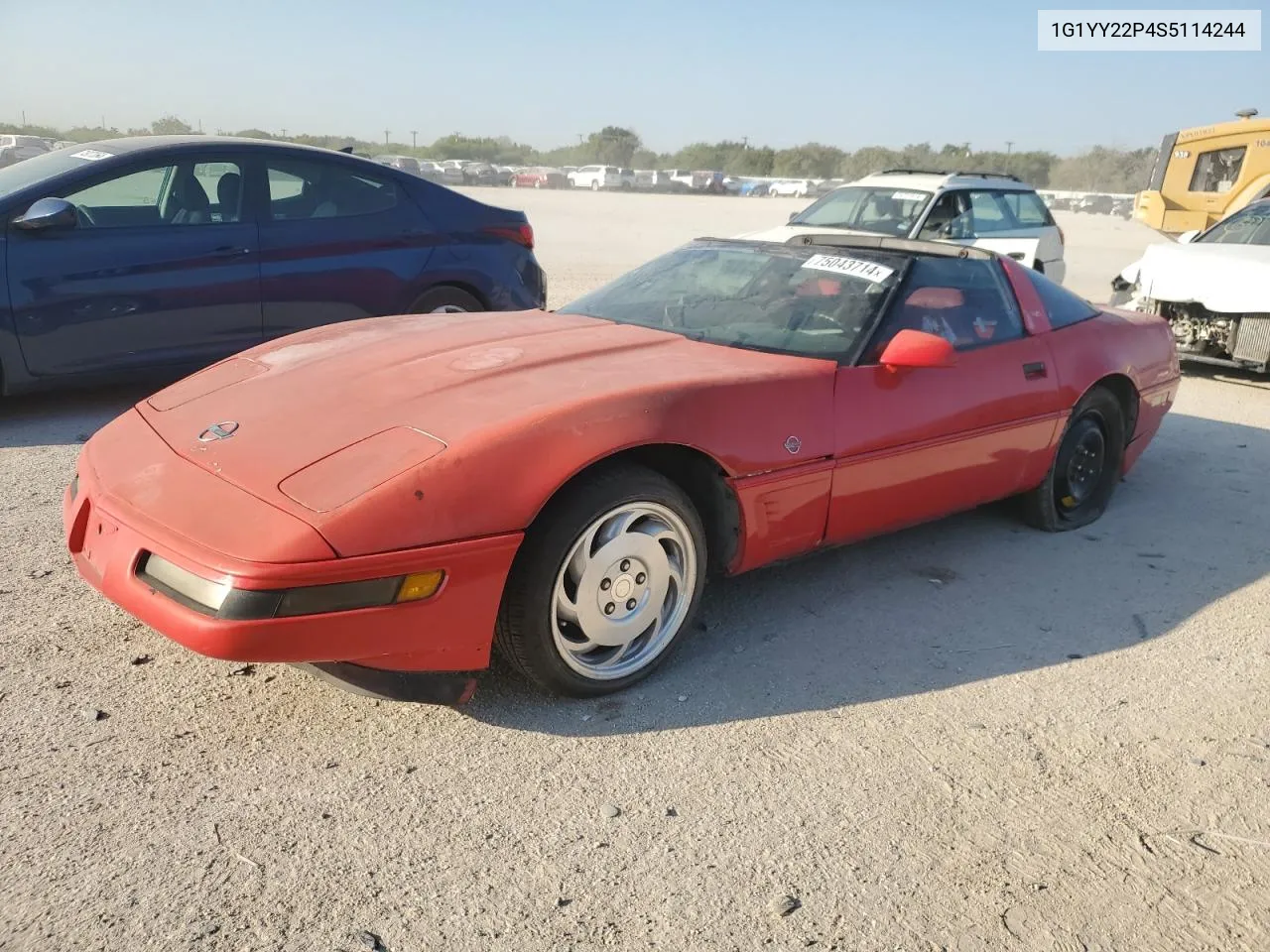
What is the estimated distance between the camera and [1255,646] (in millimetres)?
3596

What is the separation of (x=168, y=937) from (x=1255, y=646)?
11.3ft

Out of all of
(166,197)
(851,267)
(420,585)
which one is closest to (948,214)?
(851,267)

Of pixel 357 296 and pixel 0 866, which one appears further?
pixel 357 296

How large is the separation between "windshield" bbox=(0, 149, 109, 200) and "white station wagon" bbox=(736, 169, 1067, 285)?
5614 mm

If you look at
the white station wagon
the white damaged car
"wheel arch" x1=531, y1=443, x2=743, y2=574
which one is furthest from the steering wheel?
the white station wagon

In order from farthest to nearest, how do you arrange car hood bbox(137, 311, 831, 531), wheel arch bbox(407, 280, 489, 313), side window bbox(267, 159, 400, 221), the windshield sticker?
wheel arch bbox(407, 280, 489, 313) → side window bbox(267, 159, 400, 221) → the windshield sticker → car hood bbox(137, 311, 831, 531)

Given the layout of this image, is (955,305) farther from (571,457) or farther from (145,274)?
(145,274)

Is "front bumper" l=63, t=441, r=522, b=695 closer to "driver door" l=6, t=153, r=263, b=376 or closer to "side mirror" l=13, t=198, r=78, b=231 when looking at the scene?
"driver door" l=6, t=153, r=263, b=376

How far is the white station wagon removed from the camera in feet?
31.7

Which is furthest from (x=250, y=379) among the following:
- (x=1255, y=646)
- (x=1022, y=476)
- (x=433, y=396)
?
(x=1255, y=646)

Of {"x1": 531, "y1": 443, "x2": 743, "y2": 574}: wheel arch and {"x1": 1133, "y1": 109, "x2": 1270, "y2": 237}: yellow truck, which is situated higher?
{"x1": 1133, "y1": 109, "x2": 1270, "y2": 237}: yellow truck

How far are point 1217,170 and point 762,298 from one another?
14.8 m

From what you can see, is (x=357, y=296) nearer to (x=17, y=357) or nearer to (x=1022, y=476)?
(x=17, y=357)

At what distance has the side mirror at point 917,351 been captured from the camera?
3471 millimetres
